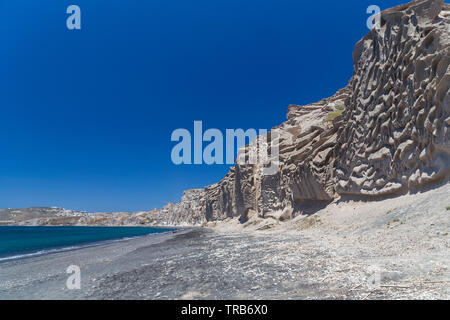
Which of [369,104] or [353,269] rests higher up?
[369,104]

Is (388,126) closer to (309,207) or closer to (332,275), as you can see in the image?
(309,207)

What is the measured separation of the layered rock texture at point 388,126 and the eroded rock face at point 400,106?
5 cm

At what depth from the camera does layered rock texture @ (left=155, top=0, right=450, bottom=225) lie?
1462 cm

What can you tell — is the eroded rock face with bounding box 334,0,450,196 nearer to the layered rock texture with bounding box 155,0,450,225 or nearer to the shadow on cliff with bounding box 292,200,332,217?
the layered rock texture with bounding box 155,0,450,225

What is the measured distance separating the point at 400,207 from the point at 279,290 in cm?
1240

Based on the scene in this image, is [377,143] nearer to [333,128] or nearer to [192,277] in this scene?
[333,128]

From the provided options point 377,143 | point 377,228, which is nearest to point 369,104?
point 377,143

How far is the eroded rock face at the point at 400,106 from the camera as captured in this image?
47.3 ft

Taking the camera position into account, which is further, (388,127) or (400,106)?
(388,127)

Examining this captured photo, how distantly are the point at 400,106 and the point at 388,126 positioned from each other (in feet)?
5.94

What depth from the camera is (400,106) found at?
1784 centimetres

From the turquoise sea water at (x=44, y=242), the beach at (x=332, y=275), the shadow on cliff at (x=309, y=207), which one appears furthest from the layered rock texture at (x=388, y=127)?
the turquoise sea water at (x=44, y=242)

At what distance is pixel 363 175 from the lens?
21.3 metres

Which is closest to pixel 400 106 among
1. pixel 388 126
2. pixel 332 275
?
pixel 388 126
